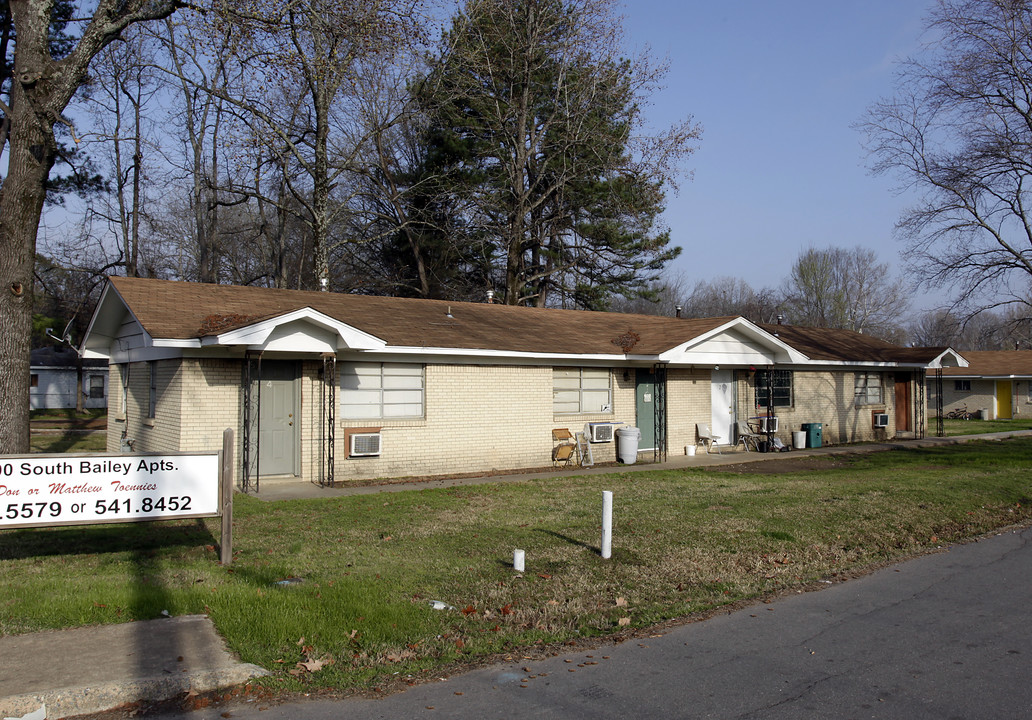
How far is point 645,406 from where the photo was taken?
19.9m

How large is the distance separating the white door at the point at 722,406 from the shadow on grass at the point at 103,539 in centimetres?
1461

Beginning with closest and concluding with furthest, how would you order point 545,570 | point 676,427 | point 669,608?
point 669,608, point 545,570, point 676,427

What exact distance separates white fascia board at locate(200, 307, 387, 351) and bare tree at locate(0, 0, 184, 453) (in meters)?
2.58

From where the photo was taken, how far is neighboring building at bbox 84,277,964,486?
13734 mm

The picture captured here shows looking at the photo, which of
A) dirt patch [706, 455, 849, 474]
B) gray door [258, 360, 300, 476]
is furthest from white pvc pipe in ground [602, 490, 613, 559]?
dirt patch [706, 455, 849, 474]

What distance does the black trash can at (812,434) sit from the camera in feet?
77.3

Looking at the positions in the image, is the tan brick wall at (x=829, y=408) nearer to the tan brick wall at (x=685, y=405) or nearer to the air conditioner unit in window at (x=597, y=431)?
the tan brick wall at (x=685, y=405)

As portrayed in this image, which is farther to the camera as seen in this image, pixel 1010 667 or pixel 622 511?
pixel 622 511

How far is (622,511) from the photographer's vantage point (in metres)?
11.6

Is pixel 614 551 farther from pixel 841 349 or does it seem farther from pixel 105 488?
pixel 841 349

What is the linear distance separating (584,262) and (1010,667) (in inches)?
1014

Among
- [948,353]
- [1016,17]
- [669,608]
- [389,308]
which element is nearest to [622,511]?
[669,608]

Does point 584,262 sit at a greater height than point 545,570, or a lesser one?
greater

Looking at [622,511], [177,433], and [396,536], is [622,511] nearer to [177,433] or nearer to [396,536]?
[396,536]
